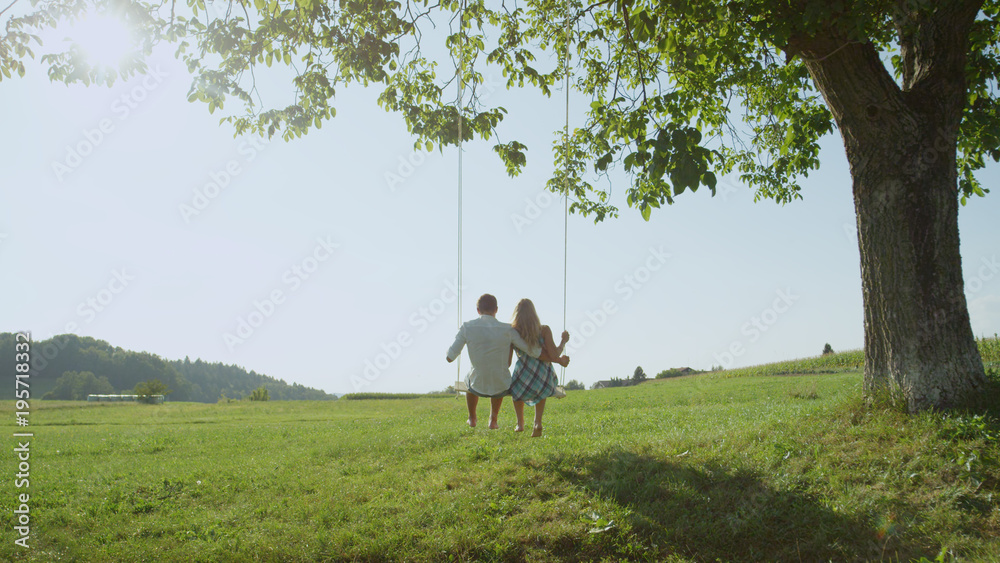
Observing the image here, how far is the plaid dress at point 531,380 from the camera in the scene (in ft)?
29.6

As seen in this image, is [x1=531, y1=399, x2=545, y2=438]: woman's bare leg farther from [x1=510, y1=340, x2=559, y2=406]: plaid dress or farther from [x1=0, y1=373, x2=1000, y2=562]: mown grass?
[x1=0, y1=373, x2=1000, y2=562]: mown grass

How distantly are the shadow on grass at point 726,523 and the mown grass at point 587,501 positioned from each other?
0.02 m

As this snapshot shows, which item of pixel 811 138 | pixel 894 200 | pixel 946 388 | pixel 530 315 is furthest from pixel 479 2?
pixel 946 388

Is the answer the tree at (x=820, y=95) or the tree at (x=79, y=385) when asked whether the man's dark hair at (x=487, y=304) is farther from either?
the tree at (x=79, y=385)

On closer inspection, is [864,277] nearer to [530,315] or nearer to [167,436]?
[530,315]

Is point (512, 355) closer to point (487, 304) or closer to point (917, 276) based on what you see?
point (487, 304)

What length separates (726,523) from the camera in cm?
605

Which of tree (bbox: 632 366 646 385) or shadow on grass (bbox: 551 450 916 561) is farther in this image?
tree (bbox: 632 366 646 385)

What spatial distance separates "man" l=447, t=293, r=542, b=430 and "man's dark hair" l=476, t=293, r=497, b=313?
16cm

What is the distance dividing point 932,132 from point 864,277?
1.88 meters

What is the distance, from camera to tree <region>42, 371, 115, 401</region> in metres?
52.9

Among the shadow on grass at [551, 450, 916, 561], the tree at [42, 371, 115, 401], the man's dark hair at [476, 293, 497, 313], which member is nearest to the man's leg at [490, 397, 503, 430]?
the man's dark hair at [476, 293, 497, 313]

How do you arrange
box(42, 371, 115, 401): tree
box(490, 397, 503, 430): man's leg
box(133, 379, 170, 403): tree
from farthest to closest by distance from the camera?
box(42, 371, 115, 401): tree, box(133, 379, 170, 403): tree, box(490, 397, 503, 430): man's leg

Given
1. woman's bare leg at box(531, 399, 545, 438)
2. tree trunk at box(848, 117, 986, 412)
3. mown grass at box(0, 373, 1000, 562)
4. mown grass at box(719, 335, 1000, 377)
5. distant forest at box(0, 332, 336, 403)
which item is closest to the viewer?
mown grass at box(0, 373, 1000, 562)
